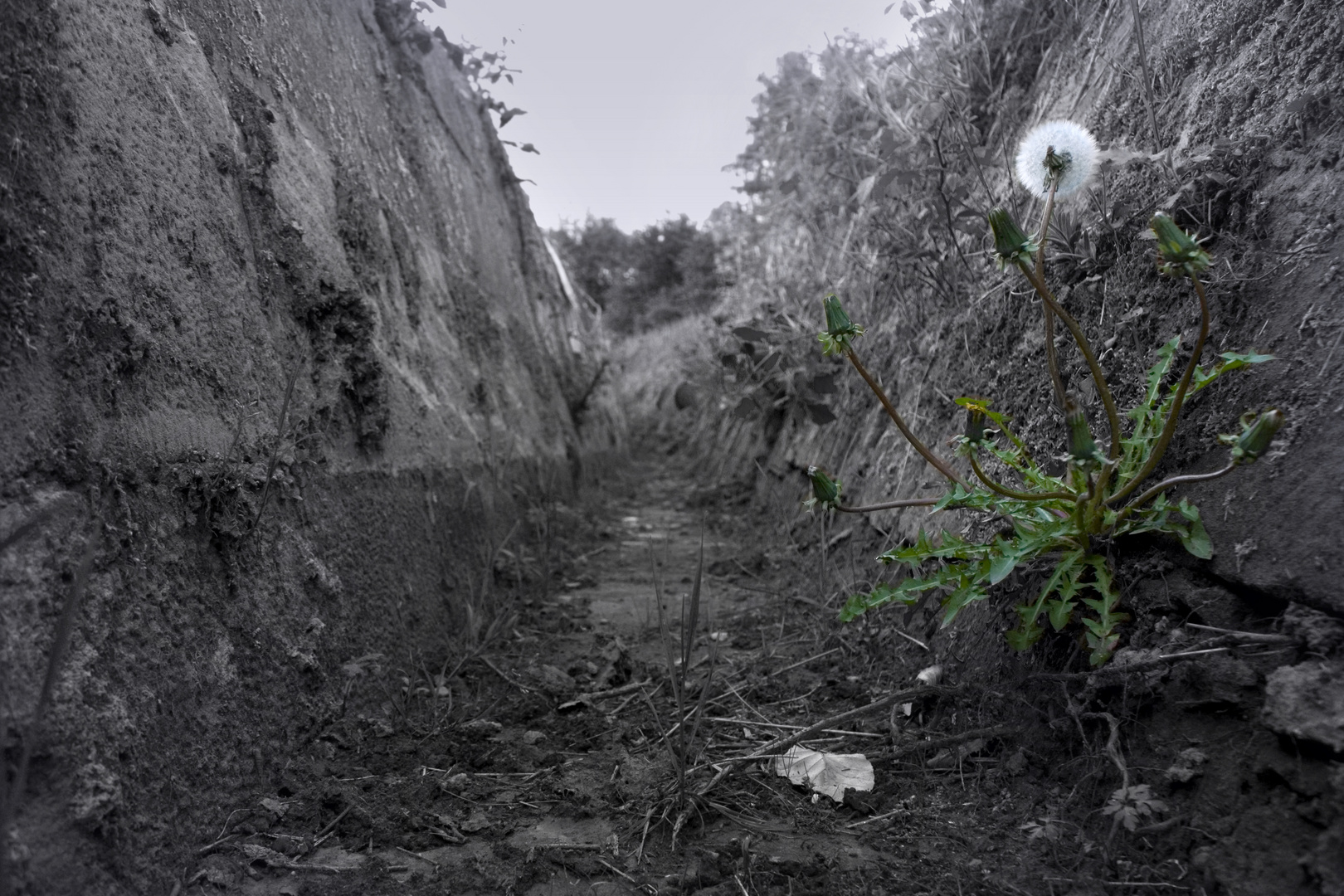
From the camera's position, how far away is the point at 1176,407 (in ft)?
4.35

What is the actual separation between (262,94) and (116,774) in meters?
1.58

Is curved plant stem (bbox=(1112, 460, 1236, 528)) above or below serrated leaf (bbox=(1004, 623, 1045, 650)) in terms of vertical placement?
above

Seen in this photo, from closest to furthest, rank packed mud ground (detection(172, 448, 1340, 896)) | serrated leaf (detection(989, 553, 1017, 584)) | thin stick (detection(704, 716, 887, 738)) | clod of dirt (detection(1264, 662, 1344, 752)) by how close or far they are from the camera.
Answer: clod of dirt (detection(1264, 662, 1344, 752))
packed mud ground (detection(172, 448, 1340, 896))
serrated leaf (detection(989, 553, 1017, 584))
thin stick (detection(704, 716, 887, 738))

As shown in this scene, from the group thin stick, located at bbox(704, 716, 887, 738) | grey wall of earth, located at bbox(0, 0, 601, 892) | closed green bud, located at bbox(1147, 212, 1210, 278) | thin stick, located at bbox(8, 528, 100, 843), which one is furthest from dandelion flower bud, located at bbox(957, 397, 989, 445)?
thin stick, located at bbox(8, 528, 100, 843)

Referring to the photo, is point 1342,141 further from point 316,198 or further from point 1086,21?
point 316,198

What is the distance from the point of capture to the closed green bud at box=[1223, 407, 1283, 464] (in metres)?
1.15

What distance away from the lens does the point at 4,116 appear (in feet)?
3.90

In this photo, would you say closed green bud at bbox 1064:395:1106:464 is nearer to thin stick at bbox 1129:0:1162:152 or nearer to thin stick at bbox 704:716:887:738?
thin stick at bbox 704:716:887:738

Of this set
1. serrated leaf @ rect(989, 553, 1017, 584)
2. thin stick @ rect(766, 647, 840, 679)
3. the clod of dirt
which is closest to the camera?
the clod of dirt

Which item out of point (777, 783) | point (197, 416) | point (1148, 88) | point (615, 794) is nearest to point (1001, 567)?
point (777, 783)

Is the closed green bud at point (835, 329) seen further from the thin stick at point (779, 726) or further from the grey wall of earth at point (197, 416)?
the grey wall of earth at point (197, 416)

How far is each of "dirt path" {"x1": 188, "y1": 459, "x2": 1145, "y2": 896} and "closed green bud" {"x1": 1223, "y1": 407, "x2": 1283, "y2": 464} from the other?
2.04 ft

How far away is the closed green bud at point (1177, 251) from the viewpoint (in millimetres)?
1277

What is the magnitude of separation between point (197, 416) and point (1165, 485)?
1.62m
